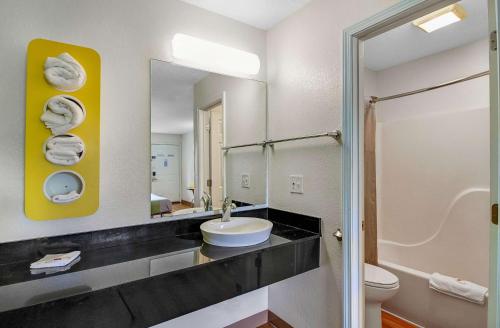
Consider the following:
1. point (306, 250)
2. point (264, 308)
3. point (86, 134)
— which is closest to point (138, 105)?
point (86, 134)

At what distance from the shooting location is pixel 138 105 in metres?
1.45

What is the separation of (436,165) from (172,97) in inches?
96.3

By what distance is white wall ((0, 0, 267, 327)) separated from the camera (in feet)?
3.75

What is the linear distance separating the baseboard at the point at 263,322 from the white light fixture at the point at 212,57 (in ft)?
5.92

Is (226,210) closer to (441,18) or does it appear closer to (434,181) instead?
(441,18)

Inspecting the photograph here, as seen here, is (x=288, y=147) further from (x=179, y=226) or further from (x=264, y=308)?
(x=264, y=308)

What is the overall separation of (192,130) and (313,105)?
0.82 metres

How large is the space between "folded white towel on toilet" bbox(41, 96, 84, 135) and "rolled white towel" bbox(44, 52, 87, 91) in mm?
68

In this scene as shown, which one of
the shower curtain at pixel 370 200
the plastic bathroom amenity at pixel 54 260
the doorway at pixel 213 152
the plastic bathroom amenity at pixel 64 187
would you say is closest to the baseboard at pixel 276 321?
the doorway at pixel 213 152

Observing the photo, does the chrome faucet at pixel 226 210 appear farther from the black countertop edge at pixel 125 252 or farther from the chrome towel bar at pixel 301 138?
the chrome towel bar at pixel 301 138

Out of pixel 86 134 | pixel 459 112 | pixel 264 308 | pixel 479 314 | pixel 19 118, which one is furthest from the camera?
pixel 459 112

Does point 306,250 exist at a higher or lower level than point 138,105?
lower

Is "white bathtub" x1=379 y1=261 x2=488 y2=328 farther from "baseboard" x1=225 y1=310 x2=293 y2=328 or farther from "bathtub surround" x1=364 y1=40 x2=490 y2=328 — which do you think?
"baseboard" x1=225 y1=310 x2=293 y2=328

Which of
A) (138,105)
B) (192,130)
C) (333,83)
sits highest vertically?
(333,83)
